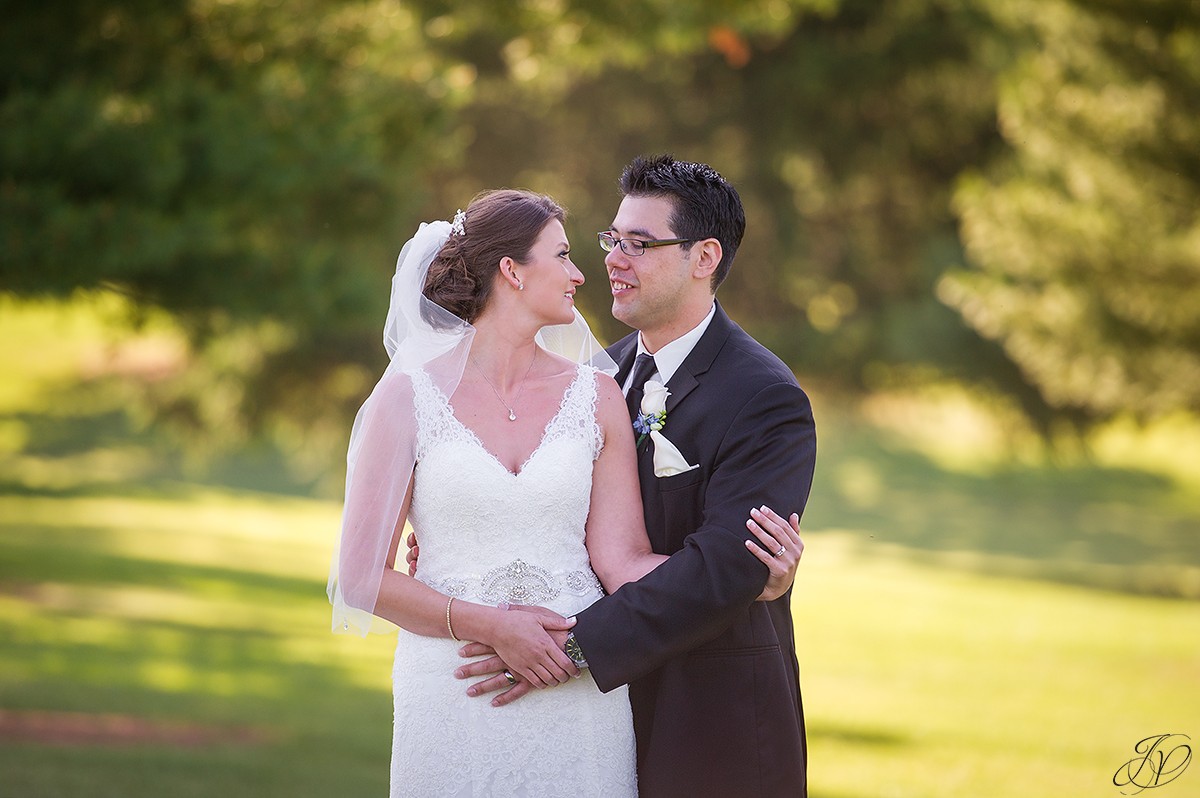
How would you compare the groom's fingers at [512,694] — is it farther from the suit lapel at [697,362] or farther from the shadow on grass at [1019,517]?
the shadow on grass at [1019,517]

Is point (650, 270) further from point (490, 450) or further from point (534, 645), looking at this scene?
point (534, 645)

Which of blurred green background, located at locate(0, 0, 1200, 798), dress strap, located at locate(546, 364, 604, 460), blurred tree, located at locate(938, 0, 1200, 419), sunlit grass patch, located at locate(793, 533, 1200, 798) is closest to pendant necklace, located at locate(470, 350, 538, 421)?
dress strap, located at locate(546, 364, 604, 460)

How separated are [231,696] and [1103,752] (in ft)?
23.2

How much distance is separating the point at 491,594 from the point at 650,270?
1041mm

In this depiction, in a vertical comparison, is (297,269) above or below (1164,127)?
below

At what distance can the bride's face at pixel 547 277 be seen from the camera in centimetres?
372

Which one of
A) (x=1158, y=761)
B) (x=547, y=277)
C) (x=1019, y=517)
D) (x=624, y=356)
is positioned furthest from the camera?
(x=1019, y=517)

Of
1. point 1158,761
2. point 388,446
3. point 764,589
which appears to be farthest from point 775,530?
point 1158,761

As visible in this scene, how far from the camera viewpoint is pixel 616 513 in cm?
373

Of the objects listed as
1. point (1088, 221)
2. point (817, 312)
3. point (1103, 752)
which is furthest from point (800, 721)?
point (817, 312)

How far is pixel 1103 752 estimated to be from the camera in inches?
409

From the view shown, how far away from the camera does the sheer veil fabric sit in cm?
356

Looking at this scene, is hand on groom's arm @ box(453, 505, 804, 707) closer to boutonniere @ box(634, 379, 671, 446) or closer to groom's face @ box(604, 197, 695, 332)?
boutonniere @ box(634, 379, 671, 446)

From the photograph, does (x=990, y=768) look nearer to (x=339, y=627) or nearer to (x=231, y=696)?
(x=231, y=696)
